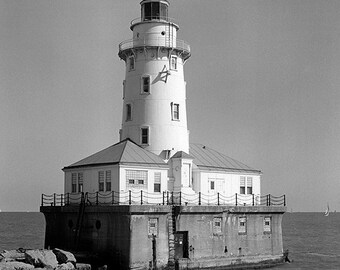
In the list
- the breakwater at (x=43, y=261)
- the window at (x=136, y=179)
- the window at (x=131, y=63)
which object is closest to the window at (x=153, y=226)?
the window at (x=136, y=179)

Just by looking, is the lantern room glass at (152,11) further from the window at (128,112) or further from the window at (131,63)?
the window at (128,112)

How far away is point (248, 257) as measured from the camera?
42688mm

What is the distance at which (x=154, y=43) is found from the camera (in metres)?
44.6

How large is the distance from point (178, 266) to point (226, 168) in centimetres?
946

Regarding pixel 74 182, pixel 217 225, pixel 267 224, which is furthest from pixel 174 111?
pixel 267 224

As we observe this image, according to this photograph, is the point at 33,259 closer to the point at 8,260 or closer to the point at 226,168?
the point at 8,260

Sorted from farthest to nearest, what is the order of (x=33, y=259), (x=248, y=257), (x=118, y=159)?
(x=248, y=257) → (x=118, y=159) → (x=33, y=259)

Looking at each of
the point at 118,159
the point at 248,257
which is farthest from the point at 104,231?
the point at 248,257

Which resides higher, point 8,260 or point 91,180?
point 91,180

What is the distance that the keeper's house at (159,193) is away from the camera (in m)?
37.8

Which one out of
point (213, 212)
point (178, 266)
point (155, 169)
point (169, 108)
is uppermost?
point (169, 108)

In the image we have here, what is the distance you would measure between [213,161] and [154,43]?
9.00 metres

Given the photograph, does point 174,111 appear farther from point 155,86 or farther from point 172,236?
point 172,236

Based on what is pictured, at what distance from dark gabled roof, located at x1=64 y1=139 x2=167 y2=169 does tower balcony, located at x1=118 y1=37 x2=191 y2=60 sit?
6441 mm
